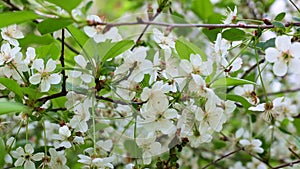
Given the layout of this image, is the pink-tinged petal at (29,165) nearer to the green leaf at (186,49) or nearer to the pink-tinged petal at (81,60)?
the pink-tinged petal at (81,60)

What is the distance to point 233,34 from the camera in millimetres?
781

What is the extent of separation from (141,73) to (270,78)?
86 cm

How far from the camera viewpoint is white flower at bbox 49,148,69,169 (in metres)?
0.80

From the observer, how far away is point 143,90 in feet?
2.31

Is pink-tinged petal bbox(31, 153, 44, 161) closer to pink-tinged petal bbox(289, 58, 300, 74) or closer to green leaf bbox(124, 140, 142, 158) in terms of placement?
green leaf bbox(124, 140, 142, 158)

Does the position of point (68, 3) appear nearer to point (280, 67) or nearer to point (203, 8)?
point (280, 67)

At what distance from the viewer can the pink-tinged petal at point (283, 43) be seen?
68cm

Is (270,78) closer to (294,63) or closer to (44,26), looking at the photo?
(294,63)

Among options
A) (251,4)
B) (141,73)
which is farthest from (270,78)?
(141,73)

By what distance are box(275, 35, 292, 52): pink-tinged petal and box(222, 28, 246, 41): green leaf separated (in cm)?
10

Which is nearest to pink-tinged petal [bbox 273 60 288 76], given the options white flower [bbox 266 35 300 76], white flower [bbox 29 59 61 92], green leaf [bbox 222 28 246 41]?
white flower [bbox 266 35 300 76]

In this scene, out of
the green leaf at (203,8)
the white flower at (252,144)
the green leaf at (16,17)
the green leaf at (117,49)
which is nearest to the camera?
the green leaf at (16,17)

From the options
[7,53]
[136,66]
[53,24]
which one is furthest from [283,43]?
[7,53]

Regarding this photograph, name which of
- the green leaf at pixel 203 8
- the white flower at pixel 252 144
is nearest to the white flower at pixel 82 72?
the white flower at pixel 252 144
